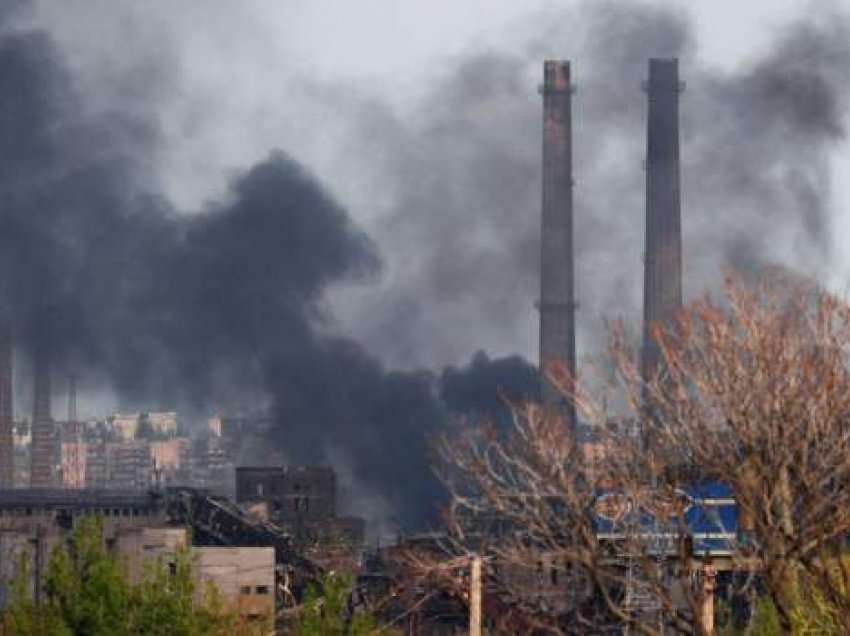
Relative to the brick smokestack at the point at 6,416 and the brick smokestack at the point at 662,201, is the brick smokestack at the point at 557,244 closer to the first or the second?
the brick smokestack at the point at 662,201

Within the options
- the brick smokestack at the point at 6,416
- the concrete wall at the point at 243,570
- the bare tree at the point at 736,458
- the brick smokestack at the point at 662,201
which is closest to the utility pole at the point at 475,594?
the bare tree at the point at 736,458

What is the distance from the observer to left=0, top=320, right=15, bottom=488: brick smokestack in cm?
16038

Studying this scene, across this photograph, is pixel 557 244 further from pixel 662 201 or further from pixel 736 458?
pixel 736 458

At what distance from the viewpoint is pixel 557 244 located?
117 metres

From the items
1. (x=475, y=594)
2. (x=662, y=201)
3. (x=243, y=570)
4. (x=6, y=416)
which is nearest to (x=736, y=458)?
(x=475, y=594)

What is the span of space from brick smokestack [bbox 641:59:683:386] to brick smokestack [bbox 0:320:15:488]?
48.0 meters

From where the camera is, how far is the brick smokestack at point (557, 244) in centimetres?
11531

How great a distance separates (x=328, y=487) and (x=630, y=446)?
8016cm

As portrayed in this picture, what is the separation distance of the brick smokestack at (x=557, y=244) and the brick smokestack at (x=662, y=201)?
3.34 meters

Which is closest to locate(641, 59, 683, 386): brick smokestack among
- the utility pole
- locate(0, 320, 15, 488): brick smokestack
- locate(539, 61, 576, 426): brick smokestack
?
locate(539, 61, 576, 426): brick smokestack

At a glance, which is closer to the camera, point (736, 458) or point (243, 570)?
point (736, 458)

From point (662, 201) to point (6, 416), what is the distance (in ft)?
220

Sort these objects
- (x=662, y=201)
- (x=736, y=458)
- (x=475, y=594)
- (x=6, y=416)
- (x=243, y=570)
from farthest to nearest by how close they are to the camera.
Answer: (x=6, y=416), (x=662, y=201), (x=243, y=570), (x=475, y=594), (x=736, y=458)

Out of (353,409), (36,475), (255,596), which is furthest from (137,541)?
(36,475)
